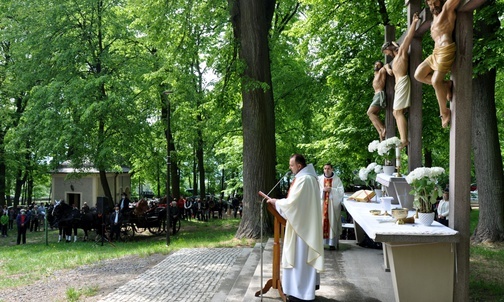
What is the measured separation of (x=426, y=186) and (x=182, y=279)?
5359 mm

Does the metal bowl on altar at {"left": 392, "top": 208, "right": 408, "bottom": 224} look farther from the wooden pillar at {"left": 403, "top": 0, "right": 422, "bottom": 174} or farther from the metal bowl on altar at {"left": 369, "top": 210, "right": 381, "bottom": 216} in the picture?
the wooden pillar at {"left": 403, "top": 0, "right": 422, "bottom": 174}

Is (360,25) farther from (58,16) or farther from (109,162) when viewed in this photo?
(58,16)

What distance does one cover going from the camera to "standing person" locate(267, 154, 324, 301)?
6.20 metres

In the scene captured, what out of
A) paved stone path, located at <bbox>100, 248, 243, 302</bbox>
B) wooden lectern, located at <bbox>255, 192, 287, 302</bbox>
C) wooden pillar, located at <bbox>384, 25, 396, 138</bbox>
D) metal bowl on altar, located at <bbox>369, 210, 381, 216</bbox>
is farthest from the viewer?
wooden pillar, located at <bbox>384, 25, 396, 138</bbox>

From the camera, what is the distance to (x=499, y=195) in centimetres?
1209

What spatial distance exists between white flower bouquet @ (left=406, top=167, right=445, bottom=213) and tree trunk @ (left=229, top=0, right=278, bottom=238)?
788 centimetres

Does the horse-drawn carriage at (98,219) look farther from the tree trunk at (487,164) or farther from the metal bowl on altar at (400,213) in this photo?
the metal bowl on altar at (400,213)

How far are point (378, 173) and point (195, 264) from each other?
463 cm

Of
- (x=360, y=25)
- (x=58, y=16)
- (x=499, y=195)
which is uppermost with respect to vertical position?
(x=58, y=16)

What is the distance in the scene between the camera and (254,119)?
44.5 feet

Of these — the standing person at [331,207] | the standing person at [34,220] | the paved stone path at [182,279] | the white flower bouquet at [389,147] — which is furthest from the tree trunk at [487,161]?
the standing person at [34,220]

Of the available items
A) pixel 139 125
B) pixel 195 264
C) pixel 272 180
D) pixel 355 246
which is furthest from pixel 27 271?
pixel 139 125

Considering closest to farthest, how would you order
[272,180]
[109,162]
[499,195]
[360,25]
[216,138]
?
[499,195]
[272,180]
[360,25]
[109,162]
[216,138]

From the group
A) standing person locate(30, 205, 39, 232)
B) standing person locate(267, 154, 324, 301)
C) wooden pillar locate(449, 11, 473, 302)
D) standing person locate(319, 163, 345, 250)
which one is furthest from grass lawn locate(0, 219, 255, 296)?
wooden pillar locate(449, 11, 473, 302)
